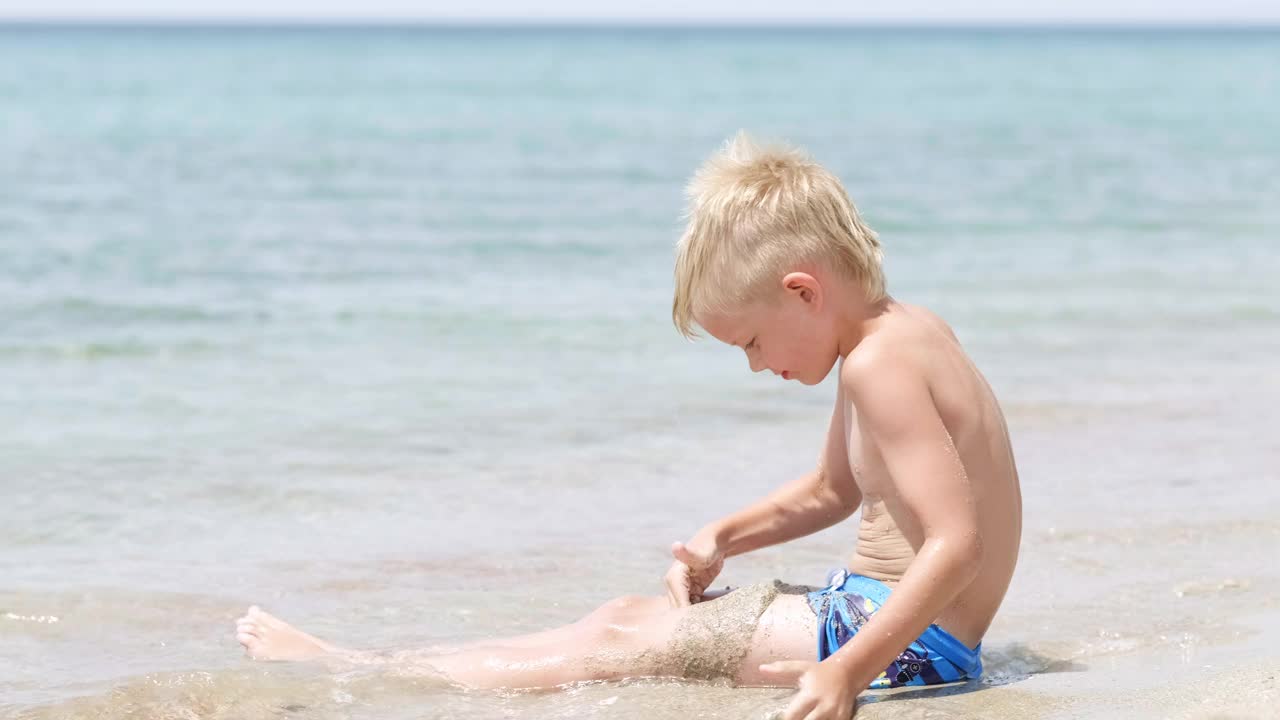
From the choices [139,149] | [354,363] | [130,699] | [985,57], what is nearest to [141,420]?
[354,363]

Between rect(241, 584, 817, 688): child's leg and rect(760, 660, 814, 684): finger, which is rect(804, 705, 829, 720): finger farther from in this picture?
rect(241, 584, 817, 688): child's leg

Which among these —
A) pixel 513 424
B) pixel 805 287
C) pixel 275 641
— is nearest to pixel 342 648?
pixel 275 641

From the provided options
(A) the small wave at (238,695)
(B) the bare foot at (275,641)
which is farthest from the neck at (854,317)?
(B) the bare foot at (275,641)

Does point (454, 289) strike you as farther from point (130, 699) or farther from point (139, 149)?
point (139, 149)

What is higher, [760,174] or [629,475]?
[760,174]

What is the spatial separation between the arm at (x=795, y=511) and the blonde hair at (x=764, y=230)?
0.47 m

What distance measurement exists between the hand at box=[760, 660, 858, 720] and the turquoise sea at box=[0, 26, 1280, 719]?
117 mm

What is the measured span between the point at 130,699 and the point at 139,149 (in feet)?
60.3

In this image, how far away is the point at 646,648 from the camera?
2834mm

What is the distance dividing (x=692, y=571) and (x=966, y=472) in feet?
2.17

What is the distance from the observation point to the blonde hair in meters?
2.64

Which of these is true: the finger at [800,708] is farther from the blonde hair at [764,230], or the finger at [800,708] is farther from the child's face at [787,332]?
the blonde hair at [764,230]

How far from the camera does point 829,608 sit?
2693 millimetres

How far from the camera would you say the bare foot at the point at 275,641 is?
3080mm
